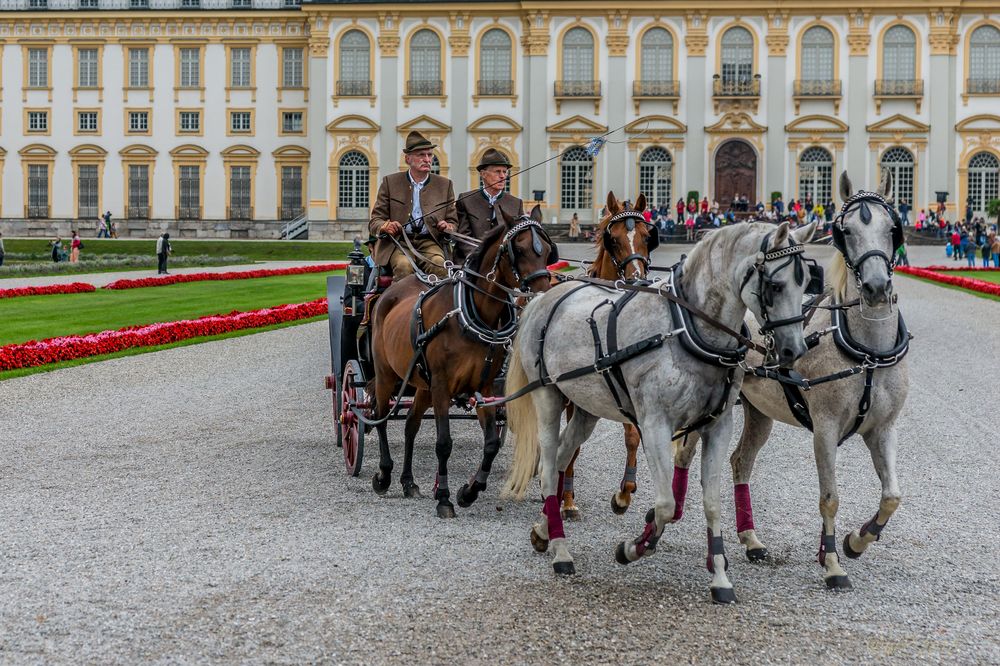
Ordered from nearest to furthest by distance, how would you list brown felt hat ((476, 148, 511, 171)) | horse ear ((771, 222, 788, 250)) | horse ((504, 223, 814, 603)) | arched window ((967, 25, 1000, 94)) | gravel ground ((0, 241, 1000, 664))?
gravel ground ((0, 241, 1000, 664))
horse ear ((771, 222, 788, 250))
horse ((504, 223, 814, 603))
brown felt hat ((476, 148, 511, 171))
arched window ((967, 25, 1000, 94))

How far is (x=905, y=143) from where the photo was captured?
49.6 meters

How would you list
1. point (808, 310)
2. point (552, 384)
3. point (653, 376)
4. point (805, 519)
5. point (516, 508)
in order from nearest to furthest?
point (653, 376) < point (808, 310) < point (552, 384) < point (805, 519) < point (516, 508)

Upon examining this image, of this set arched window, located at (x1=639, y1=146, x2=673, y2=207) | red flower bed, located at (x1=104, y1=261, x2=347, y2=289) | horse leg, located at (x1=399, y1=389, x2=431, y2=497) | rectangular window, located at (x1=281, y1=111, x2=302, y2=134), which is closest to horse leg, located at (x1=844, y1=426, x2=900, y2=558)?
horse leg, located at (x1=399, y1=389, x2=431, y2=497)

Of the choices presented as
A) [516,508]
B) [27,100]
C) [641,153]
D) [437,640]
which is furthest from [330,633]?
[27,100]

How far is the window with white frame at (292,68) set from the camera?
5331 centimetres

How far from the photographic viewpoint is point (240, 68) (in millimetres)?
53469

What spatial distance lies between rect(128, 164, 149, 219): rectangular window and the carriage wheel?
47.9 meters

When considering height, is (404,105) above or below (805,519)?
above

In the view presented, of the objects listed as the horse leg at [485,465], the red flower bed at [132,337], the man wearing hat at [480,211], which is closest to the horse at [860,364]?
the horse leg at [485,465]

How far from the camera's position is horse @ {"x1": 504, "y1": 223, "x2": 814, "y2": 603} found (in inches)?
188

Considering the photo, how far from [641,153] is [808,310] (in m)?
45.5

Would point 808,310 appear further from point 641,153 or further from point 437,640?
point 641,153

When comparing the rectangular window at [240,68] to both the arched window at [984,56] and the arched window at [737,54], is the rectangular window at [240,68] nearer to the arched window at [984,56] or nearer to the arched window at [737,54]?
the arched window at [737,54]

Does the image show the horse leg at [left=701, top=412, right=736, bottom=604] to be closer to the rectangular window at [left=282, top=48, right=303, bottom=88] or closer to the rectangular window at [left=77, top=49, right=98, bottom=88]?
the rectangular window at [left=282, top=48, right=303, bottom=88]
